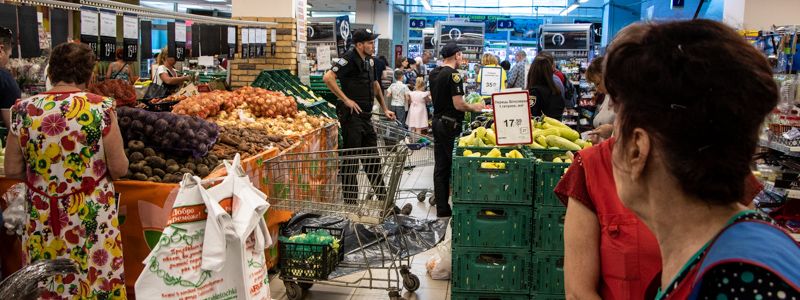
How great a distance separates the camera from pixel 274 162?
16.3 ft

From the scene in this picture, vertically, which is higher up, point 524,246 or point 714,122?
point 714,122

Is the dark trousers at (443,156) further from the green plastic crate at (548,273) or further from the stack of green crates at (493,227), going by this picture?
the green plastic crate at (548,273)

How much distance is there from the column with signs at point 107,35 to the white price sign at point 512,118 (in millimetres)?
2497

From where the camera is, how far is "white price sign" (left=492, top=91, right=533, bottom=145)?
4.51 metres

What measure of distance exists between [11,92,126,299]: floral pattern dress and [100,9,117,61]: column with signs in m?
1.22

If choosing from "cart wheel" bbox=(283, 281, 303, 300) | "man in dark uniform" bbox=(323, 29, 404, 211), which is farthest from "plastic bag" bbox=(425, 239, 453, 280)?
"man in dark uniform" bbox=(323, 29, 404, 211)

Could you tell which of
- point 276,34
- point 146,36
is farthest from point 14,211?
point 276,34

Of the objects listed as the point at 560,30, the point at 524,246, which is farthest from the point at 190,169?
the point at 560,30

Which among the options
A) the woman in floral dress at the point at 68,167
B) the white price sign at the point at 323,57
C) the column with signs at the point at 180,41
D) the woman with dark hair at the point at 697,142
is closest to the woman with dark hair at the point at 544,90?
the white price sign at the point at 323,57

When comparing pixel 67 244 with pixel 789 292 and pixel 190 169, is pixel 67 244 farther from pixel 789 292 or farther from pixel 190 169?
pixel 789 292

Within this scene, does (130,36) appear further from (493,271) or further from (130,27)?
A: (493,271)

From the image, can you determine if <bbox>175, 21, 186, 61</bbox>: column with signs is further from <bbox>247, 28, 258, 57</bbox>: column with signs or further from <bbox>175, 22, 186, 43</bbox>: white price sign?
<bbox>247, 28, 258, 57</bbox>: column with signs

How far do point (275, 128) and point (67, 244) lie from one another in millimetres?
3062

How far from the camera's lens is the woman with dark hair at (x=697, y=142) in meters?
1.05
